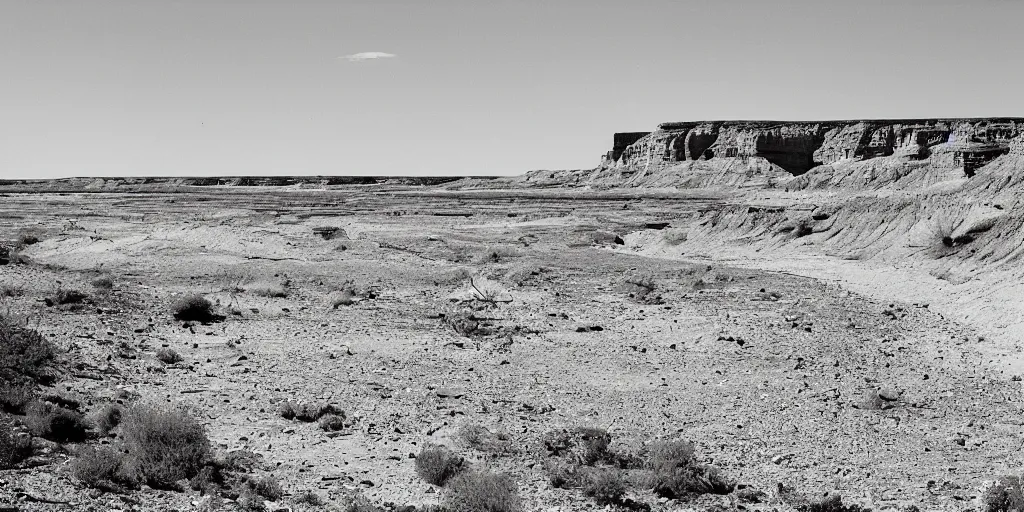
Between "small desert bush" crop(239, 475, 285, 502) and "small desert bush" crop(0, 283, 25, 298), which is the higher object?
"small desert bush" crop(0, 283, 25, 298)

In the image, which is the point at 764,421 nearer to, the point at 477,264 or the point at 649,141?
the point at 477,264

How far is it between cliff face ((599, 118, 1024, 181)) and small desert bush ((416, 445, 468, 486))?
11641 centimetres

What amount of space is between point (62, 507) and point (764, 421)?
856 cm

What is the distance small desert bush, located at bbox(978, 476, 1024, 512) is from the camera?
810 cm

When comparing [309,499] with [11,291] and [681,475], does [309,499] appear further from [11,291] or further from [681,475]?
[11,291]

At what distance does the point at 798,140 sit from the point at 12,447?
15024cm

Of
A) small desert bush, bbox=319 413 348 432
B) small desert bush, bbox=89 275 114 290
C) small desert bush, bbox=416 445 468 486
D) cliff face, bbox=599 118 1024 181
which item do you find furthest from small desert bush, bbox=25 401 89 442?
cliff face, bbox=599 118 1024 181

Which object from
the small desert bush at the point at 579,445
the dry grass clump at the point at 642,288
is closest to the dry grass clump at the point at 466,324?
the dry grass clump at the point at 642,288

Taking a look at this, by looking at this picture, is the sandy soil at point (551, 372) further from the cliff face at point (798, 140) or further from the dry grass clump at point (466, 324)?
A: the cliff face at point (798, 140)

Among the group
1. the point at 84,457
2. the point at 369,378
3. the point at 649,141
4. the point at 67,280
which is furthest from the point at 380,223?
the point at 649,141

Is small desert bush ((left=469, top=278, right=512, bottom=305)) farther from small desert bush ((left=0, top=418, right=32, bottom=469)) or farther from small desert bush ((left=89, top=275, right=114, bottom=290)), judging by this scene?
small desert bush ((left=0, top=418, right=32, bottom=469))

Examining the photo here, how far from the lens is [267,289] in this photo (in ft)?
71.2

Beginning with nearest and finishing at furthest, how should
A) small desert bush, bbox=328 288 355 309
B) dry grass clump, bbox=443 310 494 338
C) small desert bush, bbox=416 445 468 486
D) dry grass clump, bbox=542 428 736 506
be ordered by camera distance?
dry grass clump, bbox=542 428 736 506, small desert bush, bbox=416 445 468 486, dry grass clump, bbox=443 310 494 338, small desert bush, bbox=328 288 355 309

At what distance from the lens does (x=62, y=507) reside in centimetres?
769
